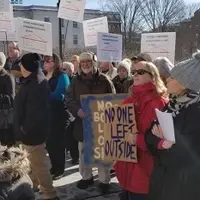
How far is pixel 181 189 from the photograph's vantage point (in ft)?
7.32

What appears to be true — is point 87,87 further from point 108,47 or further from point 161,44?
point 161,44

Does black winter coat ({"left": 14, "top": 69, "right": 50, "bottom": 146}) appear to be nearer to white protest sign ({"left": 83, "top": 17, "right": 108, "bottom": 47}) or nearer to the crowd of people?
the crowd of people

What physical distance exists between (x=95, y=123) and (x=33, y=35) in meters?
2.39

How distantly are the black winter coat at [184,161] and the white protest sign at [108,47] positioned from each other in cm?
378

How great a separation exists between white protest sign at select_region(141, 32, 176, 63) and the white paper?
3.72 metres

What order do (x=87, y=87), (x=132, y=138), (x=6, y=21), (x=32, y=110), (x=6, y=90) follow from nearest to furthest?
1. (x=132, y=138)
2. (x=32, y=110)
3. (x=87, y=87)
4. (x=6, y=90)
5. (x=6, y=21)

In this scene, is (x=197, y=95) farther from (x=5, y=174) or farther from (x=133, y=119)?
(x=5, y=174)

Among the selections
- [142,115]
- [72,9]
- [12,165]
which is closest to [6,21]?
[72,9]

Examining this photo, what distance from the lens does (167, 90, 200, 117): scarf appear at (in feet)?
7.50

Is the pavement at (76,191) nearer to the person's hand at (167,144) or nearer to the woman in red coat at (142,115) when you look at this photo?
the woman in red coat at (142,115)

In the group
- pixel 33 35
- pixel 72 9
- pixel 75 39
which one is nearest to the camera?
pixel 33 35

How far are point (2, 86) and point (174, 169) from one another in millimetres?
3133

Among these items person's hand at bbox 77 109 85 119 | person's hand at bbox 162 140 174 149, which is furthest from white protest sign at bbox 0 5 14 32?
person's hand at bbox 162 140 174 149

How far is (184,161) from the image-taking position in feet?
7.32
